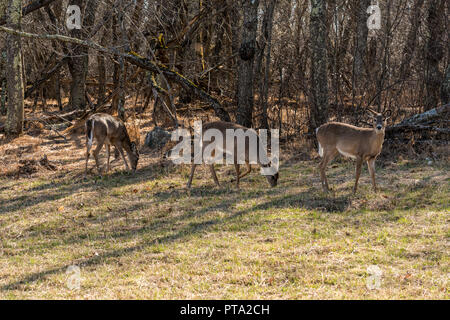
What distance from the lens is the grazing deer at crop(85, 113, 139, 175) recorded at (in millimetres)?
11906

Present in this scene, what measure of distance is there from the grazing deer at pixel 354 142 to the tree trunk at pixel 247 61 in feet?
12.1

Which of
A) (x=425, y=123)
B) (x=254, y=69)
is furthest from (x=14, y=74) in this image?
(x=425, y=123)

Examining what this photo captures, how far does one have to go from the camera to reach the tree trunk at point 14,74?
1448 centimetres

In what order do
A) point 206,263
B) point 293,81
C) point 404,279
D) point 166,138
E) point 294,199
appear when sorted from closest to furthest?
point 404,279 < point 206,263 < point 294,199 < point 166,138 < point 293,81

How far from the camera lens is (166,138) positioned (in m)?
13.9

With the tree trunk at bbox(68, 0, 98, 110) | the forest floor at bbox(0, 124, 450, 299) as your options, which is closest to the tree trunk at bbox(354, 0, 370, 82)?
the forest floor at bbox(0, 124, 450, 299)

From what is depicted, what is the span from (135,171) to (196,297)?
23.2ft

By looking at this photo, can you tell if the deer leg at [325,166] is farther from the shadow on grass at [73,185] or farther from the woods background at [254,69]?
the shadow on grass at [73,185]

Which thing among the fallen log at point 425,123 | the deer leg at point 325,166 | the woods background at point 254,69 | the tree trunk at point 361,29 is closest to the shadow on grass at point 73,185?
the woods background at point 254,69

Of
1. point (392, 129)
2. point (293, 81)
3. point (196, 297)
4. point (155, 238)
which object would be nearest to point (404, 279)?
point (196, 297)

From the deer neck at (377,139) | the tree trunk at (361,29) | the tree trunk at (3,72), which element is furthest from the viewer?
the tree trunk at (361,29)

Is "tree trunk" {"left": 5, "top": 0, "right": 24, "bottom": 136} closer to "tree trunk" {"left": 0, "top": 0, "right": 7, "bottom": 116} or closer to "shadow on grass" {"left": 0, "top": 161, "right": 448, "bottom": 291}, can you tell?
"tree trunk" {"left": 0, "top": 0, "right": 7, "bottom": 116}

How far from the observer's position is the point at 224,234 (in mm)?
7379
